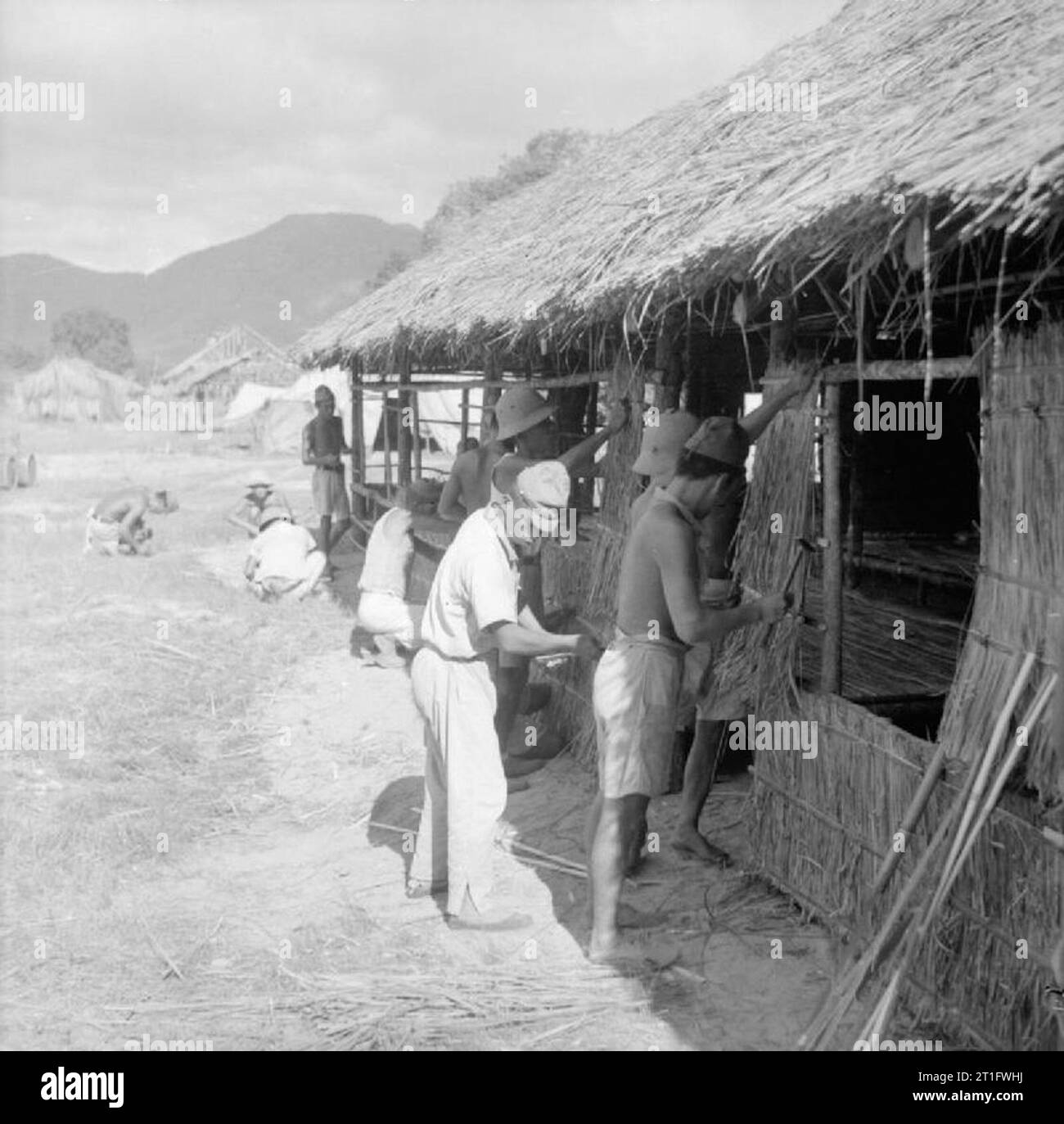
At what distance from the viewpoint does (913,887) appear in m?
3.35

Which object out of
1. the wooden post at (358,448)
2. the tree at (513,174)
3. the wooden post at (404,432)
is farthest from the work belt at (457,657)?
the tree at (513,174)

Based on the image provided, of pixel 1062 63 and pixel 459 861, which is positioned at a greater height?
pixel 1062 63

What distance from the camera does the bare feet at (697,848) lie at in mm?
5293

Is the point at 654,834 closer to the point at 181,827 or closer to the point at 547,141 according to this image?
the point at 181,827

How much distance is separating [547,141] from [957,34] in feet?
89.6

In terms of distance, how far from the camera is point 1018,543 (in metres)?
3.58

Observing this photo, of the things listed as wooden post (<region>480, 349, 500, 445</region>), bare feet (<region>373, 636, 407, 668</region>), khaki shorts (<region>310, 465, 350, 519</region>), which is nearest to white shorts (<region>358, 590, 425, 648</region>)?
bare feet (<region>373, 636, 407, 668</region>)

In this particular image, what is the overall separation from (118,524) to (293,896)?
982cm

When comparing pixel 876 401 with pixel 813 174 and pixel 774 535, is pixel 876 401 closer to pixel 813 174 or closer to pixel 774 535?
pixel 774 535

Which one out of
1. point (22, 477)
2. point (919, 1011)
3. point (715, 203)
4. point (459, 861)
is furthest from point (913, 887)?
point (22, 477)

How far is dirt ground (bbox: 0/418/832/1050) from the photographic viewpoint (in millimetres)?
4043

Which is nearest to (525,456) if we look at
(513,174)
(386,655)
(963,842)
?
(963,842)

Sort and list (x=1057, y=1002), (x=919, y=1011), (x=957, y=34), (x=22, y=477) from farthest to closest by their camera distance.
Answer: (x=22, y=477), (x=957, y=34), (x=919, y=1011), (x=1057, y=1002)

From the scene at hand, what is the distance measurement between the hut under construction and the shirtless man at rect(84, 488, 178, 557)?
24.7 ft
